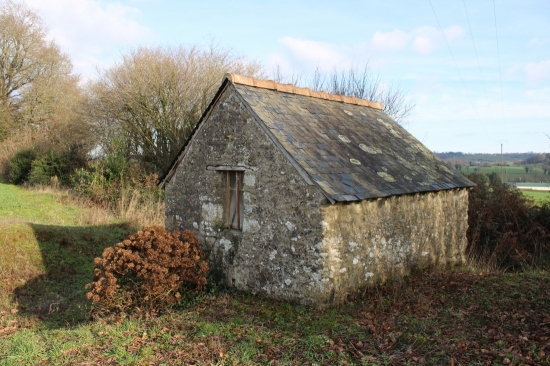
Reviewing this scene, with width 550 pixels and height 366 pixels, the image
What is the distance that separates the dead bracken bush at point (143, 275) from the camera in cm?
759

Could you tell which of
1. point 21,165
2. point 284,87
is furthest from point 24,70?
point 284,87

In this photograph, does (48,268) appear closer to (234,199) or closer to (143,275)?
(143,275)

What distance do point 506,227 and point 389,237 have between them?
748cm

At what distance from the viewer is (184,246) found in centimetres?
824

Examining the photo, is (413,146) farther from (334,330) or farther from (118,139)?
(118,139)

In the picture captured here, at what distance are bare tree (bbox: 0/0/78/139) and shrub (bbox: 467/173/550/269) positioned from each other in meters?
25.7

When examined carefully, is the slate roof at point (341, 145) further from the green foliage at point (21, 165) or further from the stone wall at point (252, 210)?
the green foliage at point (21, 165)

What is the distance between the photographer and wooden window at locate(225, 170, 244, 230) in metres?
8.77

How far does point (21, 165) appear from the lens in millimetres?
24328

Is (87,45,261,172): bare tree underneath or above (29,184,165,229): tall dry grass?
above

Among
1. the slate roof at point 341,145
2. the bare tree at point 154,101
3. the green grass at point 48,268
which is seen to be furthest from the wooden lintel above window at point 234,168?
the bare tree at point 154,101

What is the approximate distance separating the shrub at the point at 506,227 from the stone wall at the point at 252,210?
7.07 meters

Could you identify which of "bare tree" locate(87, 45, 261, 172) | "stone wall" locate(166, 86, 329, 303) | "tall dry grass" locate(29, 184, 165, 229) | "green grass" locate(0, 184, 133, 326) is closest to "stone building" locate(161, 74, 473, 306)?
"stone wall" locate(166, 86, 329, 303)

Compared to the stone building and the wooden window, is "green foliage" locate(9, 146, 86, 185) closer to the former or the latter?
the stone building
